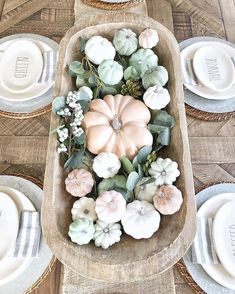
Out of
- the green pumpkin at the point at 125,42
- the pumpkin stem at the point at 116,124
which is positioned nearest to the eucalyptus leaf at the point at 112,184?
the pumpkin stem at the point at 116,124

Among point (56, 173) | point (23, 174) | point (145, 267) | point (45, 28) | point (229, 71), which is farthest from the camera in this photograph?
point (45, 28)

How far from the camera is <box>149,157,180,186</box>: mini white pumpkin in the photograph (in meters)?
0.70

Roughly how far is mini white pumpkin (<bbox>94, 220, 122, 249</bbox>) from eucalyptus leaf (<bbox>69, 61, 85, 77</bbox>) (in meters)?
0.34

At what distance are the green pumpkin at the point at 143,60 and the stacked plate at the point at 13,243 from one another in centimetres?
36

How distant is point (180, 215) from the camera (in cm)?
66

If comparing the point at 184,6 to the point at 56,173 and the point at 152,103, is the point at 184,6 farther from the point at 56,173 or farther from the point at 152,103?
the point at 56,173

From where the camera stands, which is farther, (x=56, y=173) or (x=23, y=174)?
(x=23, y=174)

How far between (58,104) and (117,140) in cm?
14

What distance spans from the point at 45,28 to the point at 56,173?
0.61 metres

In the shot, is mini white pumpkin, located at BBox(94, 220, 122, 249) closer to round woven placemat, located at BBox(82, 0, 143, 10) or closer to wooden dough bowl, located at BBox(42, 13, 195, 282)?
wooden dough bowl, located at BBox(42, 13, 195, 282)

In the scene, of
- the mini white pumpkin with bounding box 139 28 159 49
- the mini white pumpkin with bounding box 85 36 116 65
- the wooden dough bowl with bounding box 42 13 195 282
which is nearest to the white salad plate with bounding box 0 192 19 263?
the wooden dough bowl with bounding box 42 13 195 282

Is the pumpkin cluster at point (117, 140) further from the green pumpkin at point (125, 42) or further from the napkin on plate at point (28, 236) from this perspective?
the napkin on plate at point (28, 236)

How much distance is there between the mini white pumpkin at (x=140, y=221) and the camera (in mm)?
651

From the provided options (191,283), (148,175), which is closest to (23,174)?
(148,175)
